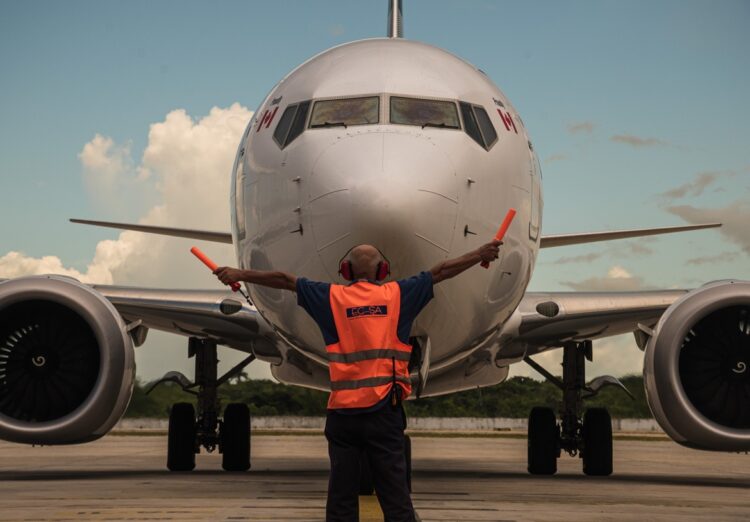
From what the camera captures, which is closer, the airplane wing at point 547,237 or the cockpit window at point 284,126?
the cockpit window at point 284,126

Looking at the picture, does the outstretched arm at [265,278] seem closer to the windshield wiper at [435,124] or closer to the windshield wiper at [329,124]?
the windshield wiper at [329,124]

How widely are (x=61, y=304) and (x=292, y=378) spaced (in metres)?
3.05

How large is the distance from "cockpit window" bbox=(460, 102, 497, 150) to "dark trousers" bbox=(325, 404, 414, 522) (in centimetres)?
337

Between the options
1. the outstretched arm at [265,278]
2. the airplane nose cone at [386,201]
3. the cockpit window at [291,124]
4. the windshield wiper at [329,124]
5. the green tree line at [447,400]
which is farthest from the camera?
the green tree line at [447,400]

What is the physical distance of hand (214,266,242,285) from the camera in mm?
5812

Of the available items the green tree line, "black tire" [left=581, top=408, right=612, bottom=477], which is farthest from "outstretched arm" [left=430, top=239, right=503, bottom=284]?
the green tree line

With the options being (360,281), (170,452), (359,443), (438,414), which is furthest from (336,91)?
(438,414)

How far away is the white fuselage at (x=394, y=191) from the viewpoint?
280 inches

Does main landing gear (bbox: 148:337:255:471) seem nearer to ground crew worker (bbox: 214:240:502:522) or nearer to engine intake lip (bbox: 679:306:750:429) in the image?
engine intake lip (bbox: 679:306:750:429)

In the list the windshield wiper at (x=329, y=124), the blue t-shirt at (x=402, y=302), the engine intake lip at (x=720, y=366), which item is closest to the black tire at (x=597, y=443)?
the engine intake lip at (x=720, y=366)

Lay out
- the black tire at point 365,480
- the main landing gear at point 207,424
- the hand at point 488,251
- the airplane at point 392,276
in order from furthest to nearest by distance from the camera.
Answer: the main landing gear at point 207,424 < the black tire at point 365,480 < the airplane at point 392,276 < the hand at point 488,251

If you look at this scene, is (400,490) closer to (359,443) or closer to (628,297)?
(359,443)

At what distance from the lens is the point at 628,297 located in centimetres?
1242

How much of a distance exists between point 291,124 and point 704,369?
15.2 feet
